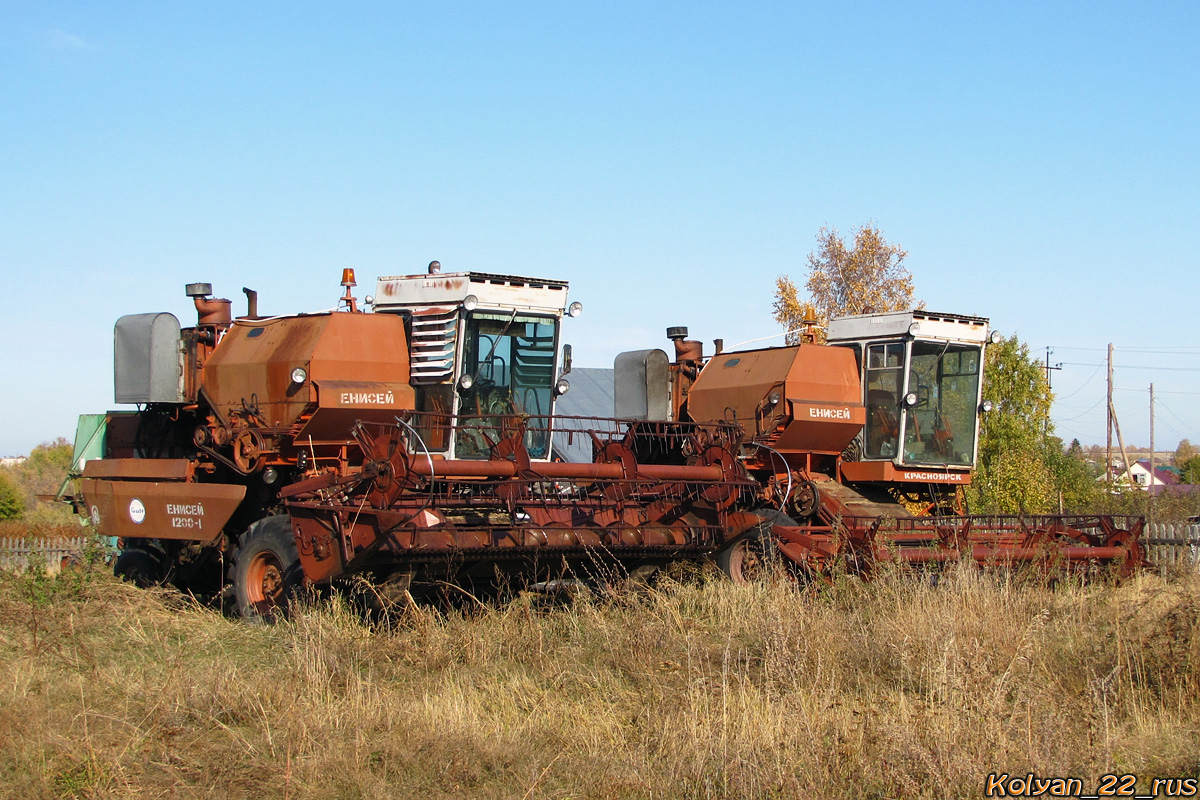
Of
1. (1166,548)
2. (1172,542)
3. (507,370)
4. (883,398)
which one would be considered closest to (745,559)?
(507,370)

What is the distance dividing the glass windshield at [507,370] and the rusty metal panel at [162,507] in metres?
2.35

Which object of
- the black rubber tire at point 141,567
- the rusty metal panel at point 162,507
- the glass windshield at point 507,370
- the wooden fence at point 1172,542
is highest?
the glass windshield at point 507,370

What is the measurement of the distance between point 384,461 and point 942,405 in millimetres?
8856

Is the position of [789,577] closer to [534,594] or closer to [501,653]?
[534,594]

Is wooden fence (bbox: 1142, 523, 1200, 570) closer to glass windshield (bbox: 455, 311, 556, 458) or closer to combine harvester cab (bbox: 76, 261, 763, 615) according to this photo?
combine harvester cab (bbox: 76, 261, 763, 615)

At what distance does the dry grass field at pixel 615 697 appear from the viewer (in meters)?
5.30

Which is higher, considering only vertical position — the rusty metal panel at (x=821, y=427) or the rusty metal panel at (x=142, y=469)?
the rusty metal panel at (x=821, y=427)

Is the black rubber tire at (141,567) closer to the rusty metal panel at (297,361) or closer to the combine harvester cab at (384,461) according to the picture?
the combine harvester cab at (384,461)

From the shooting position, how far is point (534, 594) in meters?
9.61

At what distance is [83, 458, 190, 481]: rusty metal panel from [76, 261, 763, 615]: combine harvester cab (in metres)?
0.02

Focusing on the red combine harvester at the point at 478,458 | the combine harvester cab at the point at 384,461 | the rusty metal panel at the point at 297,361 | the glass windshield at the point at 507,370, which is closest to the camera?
the combine harvester cab at the point at 384,461

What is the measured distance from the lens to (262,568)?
10.3 metres

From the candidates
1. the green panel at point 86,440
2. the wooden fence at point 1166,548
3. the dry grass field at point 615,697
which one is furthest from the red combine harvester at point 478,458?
the green panel at point 86,440

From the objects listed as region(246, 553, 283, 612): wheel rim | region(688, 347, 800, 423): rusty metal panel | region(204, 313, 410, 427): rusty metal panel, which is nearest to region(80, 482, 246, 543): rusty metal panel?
region(204, 313, 410, 427): rusty metal panel
